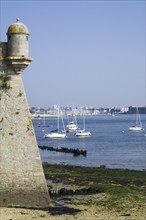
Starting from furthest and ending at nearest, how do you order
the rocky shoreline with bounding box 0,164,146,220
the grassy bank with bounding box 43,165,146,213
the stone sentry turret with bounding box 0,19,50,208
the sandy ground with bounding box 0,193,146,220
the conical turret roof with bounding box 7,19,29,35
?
1. the grassy bank with bounding box 43,165,146,213
2. the conical turret roof with bounding box 7,19,29,35
3. the stone sentry turret with bounding box 0,19,50,208
4. the rocky shoreline with bounding box 0,164,146,220
5. the sandy ground with bounding box 0,193,146,220

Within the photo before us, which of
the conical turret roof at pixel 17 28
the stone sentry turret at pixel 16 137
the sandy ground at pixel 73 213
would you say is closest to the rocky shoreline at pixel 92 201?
the sandy ground at pixel 73 213

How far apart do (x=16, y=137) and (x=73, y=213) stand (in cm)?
397

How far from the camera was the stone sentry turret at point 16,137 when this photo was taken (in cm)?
1964

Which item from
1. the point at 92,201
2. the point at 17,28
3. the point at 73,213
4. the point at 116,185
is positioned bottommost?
the point at 116,185

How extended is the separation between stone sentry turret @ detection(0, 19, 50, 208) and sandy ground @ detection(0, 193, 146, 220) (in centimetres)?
76

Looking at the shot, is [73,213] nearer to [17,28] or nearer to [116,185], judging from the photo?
[17,28]

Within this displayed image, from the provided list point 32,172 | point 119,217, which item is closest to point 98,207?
point 119,217

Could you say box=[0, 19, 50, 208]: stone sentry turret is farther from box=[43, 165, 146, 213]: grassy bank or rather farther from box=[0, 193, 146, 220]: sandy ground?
box=[43, 165, 146, 213]: grassy bank

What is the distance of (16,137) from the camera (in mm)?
19875

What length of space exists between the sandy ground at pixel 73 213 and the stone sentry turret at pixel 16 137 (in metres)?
0.76

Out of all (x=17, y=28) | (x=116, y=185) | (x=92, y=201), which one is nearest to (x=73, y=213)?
(x=92, y=201)

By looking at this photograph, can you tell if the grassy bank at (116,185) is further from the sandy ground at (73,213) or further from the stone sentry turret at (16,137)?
the stone sentry turret at (16,137)

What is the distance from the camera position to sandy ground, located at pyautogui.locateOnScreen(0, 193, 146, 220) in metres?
18.5

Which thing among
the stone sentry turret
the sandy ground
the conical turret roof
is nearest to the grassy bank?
the sandy ground
